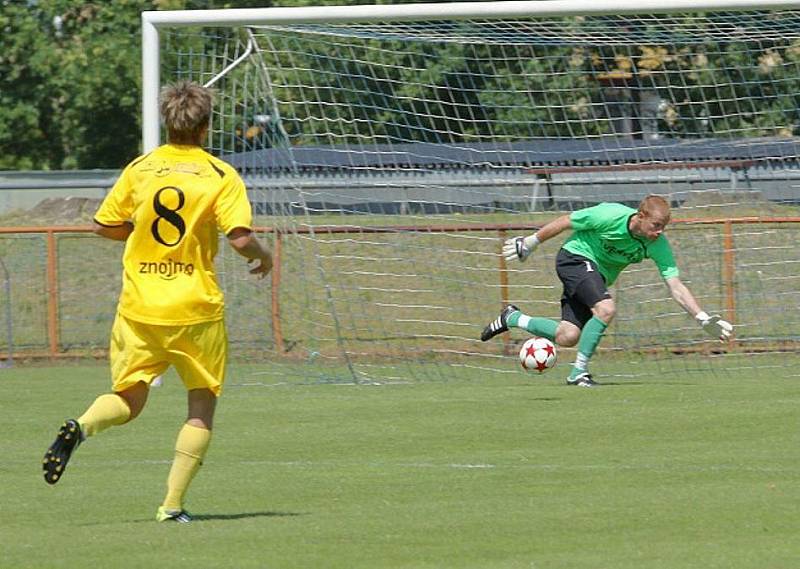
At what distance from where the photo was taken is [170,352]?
24.4 feet

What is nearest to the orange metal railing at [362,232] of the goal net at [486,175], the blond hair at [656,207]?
the goal net at [486,175]

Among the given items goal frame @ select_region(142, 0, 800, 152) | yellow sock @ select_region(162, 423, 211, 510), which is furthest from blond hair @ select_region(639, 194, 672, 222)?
yellow sock @ select_region(162, 423, 211, 510)

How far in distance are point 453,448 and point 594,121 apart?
7.16 meters

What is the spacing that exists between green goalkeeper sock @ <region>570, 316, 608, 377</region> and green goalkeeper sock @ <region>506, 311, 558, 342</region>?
259 mm

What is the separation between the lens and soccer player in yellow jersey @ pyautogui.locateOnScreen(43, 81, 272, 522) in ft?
24.3

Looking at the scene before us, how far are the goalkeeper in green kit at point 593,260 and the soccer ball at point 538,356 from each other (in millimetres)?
616

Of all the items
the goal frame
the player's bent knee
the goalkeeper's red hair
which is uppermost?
the goal frame

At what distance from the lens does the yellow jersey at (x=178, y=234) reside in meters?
7.41

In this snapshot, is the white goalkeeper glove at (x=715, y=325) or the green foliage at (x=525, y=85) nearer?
the white goalkeeper glove at (x=715, y=325)

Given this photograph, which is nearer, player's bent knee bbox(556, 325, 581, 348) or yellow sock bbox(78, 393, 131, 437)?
yellow sock bbox(78, 393, 131, 437)

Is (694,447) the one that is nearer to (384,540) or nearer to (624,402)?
(624,402)

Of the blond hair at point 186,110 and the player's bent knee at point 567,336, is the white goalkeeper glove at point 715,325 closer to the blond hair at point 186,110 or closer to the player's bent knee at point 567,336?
the player's bent knee at point 567,336

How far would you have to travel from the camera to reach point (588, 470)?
923 cm

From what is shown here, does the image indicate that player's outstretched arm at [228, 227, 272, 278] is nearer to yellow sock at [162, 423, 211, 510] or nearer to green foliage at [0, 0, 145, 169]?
yellow sock at [162, 423, 211, 510]
